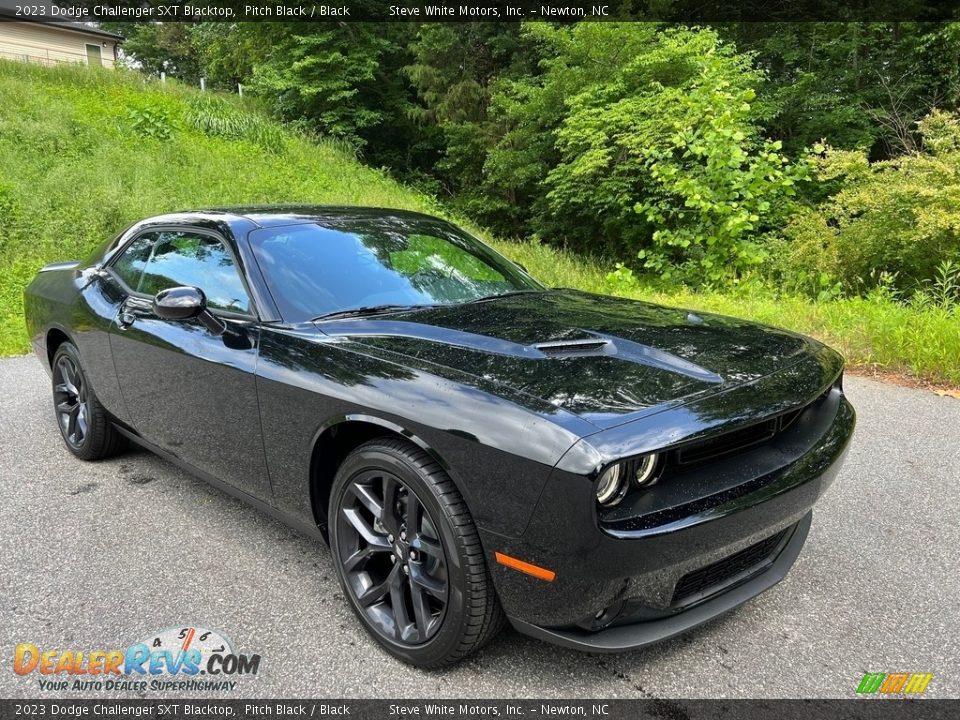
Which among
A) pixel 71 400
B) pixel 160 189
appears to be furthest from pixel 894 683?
pixel 160 189

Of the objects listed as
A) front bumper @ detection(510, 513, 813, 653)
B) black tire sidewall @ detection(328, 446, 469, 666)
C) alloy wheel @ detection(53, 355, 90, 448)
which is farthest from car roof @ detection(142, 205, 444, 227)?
front bumper @ detection(510, 513, 813, 653)

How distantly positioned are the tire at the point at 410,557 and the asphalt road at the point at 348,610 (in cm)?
13

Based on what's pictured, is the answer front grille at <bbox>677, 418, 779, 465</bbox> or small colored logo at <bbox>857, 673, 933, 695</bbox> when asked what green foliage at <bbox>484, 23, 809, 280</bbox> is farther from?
small colored logo at <bbox>857, 673, 933, 695</bbox>

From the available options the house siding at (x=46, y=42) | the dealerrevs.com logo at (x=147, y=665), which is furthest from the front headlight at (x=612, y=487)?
the house siding at (x=46, y=42)

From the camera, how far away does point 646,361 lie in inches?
86.7

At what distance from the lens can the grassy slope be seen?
5.82 metres

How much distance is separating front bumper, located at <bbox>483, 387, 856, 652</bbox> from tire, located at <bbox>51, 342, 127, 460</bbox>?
9.45 feet

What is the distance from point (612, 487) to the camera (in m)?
1.79

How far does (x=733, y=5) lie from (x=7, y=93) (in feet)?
58.3

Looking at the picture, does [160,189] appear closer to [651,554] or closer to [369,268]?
[369,268]

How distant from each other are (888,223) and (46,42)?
98.8 feet

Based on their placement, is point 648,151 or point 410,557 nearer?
point 410,557

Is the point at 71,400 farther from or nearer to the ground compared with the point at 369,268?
nearer to the ground

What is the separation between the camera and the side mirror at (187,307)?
2.65 meters
